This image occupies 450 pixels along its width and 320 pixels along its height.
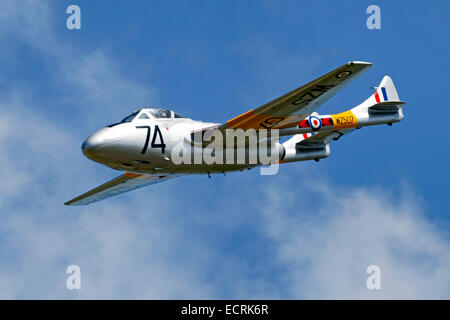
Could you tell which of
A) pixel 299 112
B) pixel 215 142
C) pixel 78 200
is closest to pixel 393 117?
pixel 299 112

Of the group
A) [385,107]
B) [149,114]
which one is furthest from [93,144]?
[385,107]

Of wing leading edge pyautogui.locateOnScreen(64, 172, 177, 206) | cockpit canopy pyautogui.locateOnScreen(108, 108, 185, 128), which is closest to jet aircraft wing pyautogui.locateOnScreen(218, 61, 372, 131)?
cockpit canopy pyautogui.locateOnScreen(108, 108, 185, 128)

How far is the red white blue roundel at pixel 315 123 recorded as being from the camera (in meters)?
36.2

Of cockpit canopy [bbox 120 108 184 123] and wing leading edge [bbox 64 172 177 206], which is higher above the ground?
cockpit canopy [bbox 120 108 184 123]

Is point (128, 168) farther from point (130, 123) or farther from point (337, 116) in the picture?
point (337, 116)

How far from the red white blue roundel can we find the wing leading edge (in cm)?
907

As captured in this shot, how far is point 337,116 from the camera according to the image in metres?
38.1

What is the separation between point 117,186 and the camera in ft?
135

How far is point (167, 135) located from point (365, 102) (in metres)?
12.5

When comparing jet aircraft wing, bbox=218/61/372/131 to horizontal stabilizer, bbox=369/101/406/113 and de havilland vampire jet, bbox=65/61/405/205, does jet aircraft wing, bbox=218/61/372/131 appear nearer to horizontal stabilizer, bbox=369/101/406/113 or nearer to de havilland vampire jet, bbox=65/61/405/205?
de havilland vampire jet, bbox=65/61/405/205

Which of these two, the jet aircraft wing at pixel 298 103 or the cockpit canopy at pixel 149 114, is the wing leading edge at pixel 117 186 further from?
the jet aircraft wing at pixel 298 103

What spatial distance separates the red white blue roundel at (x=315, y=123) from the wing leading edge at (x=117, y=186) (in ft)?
29.8

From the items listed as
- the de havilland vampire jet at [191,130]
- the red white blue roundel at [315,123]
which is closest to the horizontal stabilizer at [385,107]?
the de havilland vampire jet at [191,130]

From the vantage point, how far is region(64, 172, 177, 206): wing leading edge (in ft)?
132
